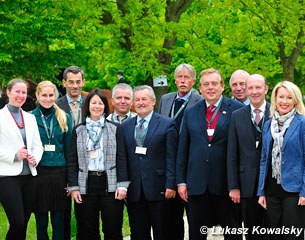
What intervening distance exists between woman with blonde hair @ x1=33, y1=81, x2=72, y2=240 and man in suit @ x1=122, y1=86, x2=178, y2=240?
808mm

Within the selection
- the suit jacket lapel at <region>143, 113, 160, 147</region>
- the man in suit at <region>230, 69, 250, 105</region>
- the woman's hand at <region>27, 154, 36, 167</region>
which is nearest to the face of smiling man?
the suit jacket lapel at <region>143, 113, 160, 147</region>

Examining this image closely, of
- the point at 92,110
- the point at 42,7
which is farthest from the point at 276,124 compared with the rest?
the point at 42,7

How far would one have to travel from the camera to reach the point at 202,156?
786 cm

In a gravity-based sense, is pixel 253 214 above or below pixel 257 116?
below

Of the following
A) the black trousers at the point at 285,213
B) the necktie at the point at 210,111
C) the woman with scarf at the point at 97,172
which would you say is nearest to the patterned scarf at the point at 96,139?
the woman with scarf at the point at 97,172

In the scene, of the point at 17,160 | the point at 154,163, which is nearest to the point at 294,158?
the point at 154,163

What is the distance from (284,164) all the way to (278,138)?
0.93 feet

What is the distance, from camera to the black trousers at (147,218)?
26.3ft

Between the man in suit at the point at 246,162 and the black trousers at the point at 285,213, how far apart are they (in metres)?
0.45

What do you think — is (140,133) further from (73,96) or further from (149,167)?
(73,96)

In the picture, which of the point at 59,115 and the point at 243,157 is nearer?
the point at 243,157

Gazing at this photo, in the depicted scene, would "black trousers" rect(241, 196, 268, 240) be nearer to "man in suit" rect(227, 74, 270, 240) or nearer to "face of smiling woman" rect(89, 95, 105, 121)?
"man in suit" rect(227, 74, 270, 240)

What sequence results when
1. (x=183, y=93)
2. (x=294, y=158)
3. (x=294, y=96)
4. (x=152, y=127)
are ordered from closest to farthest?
(x=294, y=158) → (x=294, y=96) → (x=152, y=127) → (x=183, y=93)

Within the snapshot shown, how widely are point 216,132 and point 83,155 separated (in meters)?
1.58
